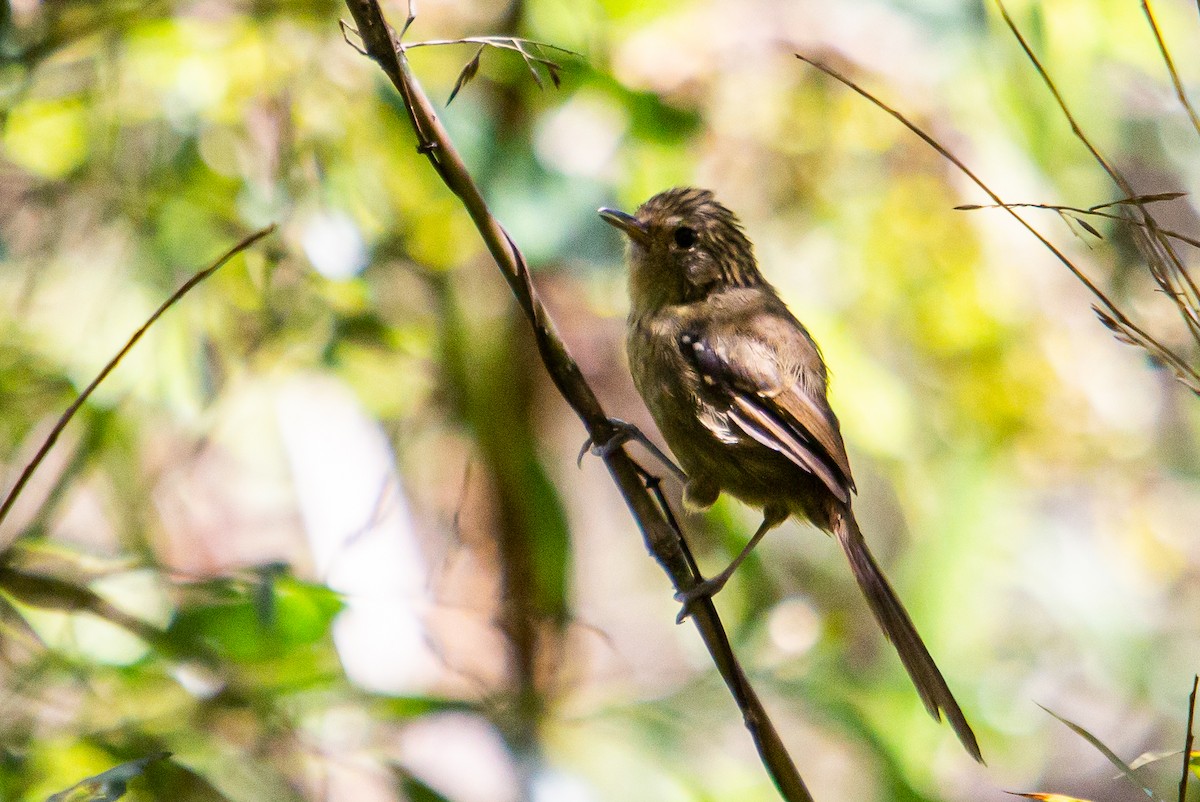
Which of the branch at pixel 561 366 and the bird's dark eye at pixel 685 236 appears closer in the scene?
the branch at pixel 561 366

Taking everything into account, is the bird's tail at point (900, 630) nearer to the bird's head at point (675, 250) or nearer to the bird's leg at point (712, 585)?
the bird's leg at point (712, 585)

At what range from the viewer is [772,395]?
3.03 metres

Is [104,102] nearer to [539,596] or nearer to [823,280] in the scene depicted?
[539,596]

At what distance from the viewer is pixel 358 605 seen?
10.5 ft

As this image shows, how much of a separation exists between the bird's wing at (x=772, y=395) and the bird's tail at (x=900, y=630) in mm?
107

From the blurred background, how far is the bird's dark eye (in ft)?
1.35

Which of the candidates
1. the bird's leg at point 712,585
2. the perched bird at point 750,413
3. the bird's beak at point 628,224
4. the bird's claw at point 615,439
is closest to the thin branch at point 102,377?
the bird's claw at point 615,439

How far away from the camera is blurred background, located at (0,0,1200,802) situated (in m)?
3.25

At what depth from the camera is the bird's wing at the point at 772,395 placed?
9.77 ft

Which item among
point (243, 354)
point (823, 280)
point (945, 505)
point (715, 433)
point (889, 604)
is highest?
point (823, 280)

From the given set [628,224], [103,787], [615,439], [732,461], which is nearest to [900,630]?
[732,461]

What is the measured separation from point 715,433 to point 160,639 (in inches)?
59.6

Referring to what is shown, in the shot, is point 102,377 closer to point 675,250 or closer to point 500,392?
point 675,250

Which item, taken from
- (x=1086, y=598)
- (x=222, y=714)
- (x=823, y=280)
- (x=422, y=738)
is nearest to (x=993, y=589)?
(x=1086, y=598)
